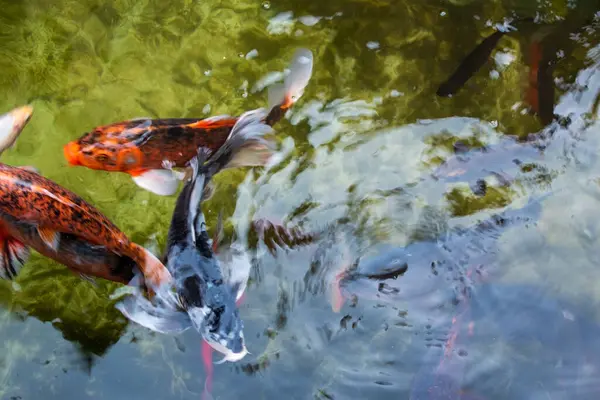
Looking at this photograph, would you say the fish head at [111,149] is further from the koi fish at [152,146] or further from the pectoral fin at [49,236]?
the pectoral fin at [49,236]

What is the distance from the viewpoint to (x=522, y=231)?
11.5ft

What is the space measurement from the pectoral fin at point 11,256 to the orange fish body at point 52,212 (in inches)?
9.0

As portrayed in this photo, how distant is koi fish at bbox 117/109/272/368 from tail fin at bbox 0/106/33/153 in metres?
1.23

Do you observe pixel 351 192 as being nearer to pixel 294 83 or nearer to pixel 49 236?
pixel 294 83

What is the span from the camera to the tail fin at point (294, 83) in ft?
11.6

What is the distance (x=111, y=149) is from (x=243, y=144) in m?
0.78

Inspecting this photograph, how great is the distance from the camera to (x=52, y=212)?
9.16ft

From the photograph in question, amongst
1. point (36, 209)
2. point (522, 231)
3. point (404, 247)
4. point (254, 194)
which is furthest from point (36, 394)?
point (522, 231)

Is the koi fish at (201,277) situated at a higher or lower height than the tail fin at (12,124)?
lower

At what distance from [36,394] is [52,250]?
812 millimetres

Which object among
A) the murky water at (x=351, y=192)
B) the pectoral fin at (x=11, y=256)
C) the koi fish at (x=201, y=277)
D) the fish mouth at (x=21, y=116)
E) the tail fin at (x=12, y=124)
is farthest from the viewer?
the fish mouth at (x=21, y=116)

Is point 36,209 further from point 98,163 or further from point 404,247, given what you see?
point 404,247

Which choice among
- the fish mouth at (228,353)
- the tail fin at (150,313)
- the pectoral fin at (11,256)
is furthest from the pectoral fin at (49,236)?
the fish mouth at (228,353)

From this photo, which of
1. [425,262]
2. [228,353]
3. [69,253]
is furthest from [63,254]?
[425,262]
